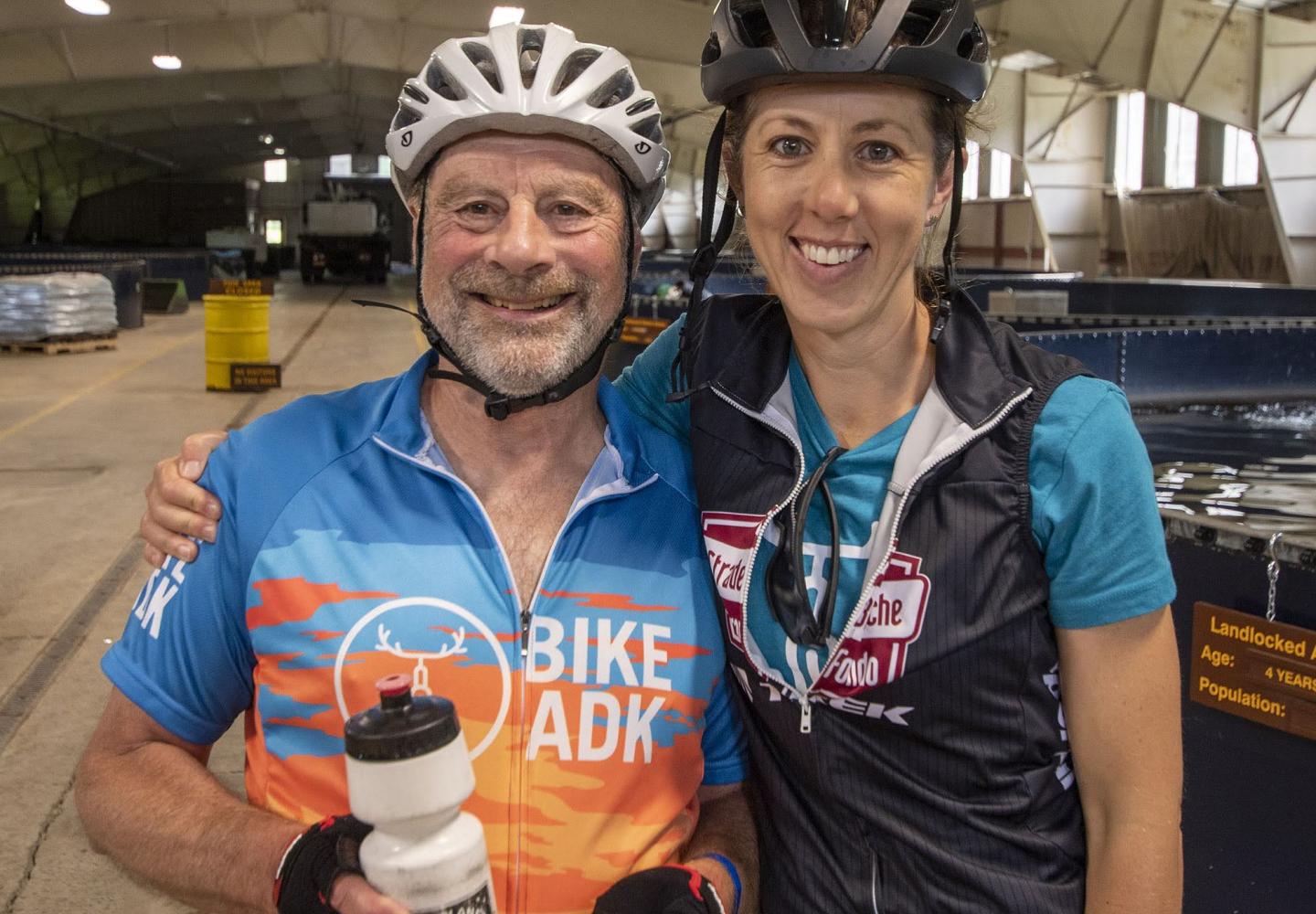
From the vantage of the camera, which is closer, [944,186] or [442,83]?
[944,186]

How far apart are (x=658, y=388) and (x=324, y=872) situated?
3.91 feet

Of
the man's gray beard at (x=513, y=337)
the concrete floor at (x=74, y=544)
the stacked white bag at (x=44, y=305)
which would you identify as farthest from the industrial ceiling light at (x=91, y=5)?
the man's gray beard at (x=513, y=337)

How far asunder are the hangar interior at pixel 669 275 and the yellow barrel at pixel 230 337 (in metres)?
0.18

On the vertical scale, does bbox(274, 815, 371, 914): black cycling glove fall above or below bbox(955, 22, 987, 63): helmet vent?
below

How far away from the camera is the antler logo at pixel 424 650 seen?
188 cm

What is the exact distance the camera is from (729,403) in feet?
6.68

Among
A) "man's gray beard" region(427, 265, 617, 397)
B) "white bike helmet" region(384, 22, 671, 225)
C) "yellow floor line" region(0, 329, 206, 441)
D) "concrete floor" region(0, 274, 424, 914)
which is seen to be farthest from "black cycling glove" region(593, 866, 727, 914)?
"yellow floor line" region(0, 329, 206, 441)

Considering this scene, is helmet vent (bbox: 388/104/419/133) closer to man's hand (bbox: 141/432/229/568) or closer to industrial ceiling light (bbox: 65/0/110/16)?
man's hand (bbox: 141/432/229/568)

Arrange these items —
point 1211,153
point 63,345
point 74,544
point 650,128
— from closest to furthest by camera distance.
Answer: point 650,128 → point 74,544 → point 63,345 → point 1211,153

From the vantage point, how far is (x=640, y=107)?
2242mm

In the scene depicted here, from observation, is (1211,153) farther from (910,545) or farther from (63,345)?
(910,545)

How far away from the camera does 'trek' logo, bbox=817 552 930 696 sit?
1.77 metres

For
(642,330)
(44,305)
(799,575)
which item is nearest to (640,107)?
(799,575)

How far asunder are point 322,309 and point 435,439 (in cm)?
2459
